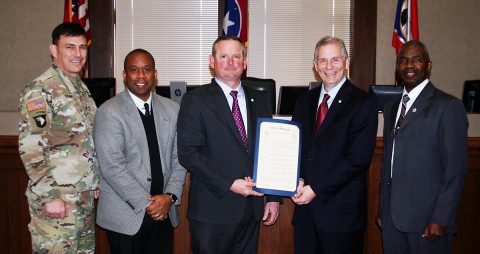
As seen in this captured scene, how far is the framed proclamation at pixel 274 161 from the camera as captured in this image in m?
1.91

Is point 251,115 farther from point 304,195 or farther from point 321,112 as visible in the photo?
point 304,195

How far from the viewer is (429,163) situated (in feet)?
6.33

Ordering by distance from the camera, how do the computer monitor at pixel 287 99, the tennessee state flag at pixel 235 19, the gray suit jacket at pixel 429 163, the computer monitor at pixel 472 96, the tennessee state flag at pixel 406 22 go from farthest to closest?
the tennessee state flag at pixel 235 19, the tennessee state flag at pixel 406 22, the computer monitor at pixel 472 96, the computer monitor at pixel 287 99, the gray suit jacket at pixel 429 163

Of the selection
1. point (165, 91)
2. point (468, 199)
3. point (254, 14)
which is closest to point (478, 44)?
point (254, 14)

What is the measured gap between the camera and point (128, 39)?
5789 millimetres

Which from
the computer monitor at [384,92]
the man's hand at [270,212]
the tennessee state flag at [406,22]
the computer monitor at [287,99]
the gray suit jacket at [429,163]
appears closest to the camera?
the gray suit jacket at [429,163]

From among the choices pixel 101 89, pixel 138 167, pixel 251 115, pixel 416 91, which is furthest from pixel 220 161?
pixel 101 89

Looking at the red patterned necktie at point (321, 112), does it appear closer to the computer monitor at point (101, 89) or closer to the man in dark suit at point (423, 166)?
the man in dark suit at point (423, 166)

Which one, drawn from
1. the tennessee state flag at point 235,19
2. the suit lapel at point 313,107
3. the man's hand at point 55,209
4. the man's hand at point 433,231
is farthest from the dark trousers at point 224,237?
the tennessee state flag at point 235,19

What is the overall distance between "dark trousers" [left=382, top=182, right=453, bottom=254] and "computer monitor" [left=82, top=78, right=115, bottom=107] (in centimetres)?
245

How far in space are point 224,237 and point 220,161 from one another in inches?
14.6

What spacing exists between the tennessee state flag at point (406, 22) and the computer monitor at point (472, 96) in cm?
108

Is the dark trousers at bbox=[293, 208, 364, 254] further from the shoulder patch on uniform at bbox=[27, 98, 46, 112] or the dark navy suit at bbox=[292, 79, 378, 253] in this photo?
the shoulder patch on uniform at bbox=[27, 98, 46, 112]

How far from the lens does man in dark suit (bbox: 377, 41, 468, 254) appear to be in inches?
74.7
